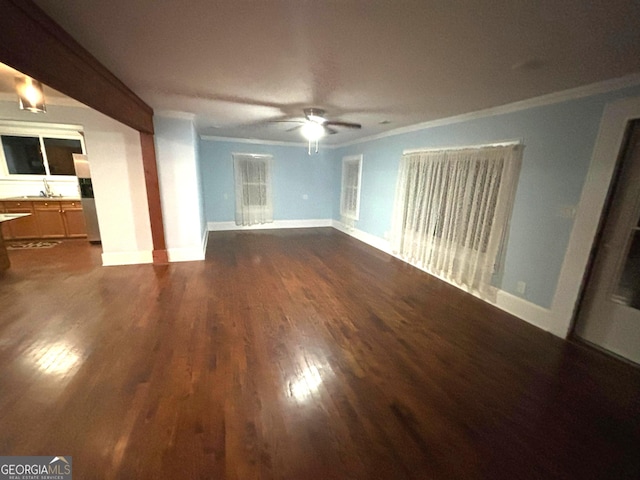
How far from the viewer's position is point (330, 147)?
7.25m

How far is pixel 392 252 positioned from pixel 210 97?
12.6 feet

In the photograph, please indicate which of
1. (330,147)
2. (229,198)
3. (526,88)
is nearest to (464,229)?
(526,88)

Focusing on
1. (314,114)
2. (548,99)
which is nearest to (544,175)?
(548,99)

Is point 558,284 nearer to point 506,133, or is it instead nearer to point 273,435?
point 506,133

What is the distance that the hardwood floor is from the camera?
4.60 ft

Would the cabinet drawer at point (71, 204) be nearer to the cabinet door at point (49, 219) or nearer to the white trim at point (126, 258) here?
the cabinet door at point (49, 219)

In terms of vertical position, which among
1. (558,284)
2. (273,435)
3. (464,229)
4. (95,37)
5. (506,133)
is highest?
(95,37)

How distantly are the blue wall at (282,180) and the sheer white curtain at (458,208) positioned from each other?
3084 mm

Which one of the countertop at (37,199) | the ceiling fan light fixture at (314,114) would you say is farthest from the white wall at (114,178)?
the ceiling fan light fixture at (314,114)

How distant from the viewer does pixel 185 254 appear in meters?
4.42

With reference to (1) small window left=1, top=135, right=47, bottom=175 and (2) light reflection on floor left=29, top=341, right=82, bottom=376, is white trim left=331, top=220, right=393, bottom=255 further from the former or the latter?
(1) small window left=1, top=135, right=47, bottom=175

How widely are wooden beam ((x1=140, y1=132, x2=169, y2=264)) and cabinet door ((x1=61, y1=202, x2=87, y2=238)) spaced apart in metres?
2.50

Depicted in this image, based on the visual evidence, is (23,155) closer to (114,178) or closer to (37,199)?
(37,199)

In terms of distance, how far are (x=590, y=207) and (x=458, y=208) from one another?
1.34 m
